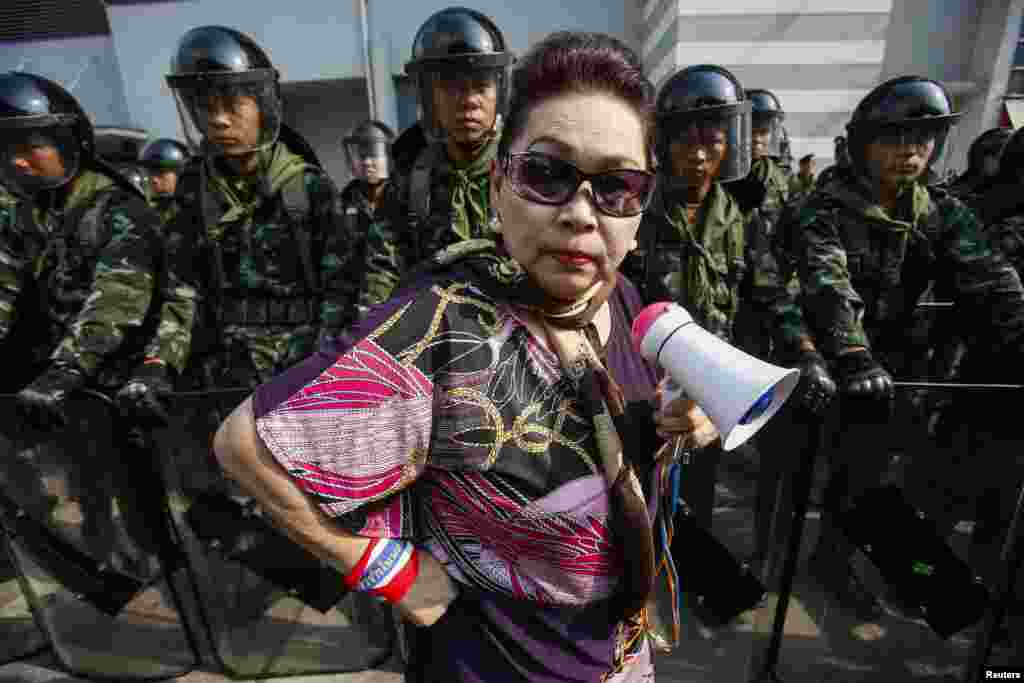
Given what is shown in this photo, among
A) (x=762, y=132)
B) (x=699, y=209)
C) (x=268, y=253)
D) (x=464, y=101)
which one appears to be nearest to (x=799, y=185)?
(x=762, y=132)

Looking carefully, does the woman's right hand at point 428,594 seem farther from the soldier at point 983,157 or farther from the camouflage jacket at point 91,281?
the soldier at point 983,157

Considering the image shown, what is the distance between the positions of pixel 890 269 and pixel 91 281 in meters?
4.28

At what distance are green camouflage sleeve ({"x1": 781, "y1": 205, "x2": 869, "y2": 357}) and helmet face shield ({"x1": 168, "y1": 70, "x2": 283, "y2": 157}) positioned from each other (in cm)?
299

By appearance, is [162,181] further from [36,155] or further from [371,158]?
[36,155]

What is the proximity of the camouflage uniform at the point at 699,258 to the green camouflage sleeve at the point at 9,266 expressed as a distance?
139 inches

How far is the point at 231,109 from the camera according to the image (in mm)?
2791

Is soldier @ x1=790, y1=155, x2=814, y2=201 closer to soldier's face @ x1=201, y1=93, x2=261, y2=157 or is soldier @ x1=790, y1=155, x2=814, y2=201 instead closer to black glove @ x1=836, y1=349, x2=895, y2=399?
black glove @ x1=836, y1=349, x2=895, y2=399

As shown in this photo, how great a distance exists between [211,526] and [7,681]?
1565 millimetres

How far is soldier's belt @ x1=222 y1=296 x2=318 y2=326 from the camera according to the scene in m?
2.92

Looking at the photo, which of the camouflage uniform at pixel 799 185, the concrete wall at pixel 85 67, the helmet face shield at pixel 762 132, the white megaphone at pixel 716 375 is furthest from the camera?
the concrete wall at pixel 85 67

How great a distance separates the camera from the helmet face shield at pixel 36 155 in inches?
107

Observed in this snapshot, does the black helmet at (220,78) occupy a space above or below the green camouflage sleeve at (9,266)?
above

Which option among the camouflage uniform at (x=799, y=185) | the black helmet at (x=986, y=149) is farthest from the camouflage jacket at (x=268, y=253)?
the black helmet at (x=986, y=149)

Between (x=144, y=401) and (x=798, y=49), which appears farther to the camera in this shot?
(x=798, y=49)
